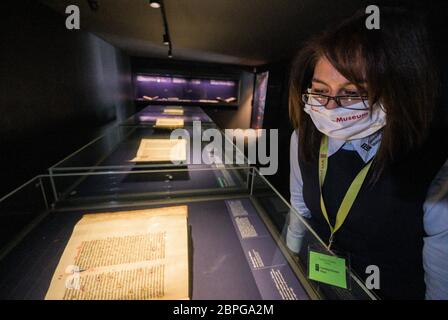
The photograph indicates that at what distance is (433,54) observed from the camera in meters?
0.68

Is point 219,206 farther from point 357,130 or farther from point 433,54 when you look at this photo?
point 433,54

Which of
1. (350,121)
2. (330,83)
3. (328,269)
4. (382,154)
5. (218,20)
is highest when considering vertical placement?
(218,20)

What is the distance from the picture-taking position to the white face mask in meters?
0.78

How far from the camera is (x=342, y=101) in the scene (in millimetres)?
829

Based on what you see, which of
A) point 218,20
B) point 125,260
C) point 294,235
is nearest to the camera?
point 125,260

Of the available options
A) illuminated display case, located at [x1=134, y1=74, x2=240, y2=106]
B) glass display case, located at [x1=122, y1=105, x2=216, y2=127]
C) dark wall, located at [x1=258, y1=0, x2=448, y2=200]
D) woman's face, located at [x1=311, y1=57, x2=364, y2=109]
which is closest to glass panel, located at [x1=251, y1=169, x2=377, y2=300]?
woman's face, located at [x1=311, y1=57, x2=364, y2=109]

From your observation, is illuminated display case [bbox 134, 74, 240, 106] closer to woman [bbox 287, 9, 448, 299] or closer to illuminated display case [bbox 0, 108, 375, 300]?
illuminated display case [bbox 0, 108, 375, 300]

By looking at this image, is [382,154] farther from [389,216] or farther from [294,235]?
[294,235]

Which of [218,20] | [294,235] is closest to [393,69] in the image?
[294,235]

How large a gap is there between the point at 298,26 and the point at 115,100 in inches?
142

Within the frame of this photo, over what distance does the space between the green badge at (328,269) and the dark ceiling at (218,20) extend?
197cm

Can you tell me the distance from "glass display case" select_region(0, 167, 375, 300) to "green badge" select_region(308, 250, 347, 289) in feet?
0.06

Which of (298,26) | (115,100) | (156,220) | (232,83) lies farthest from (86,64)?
(232,83)

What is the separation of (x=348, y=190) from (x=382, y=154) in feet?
0.60
